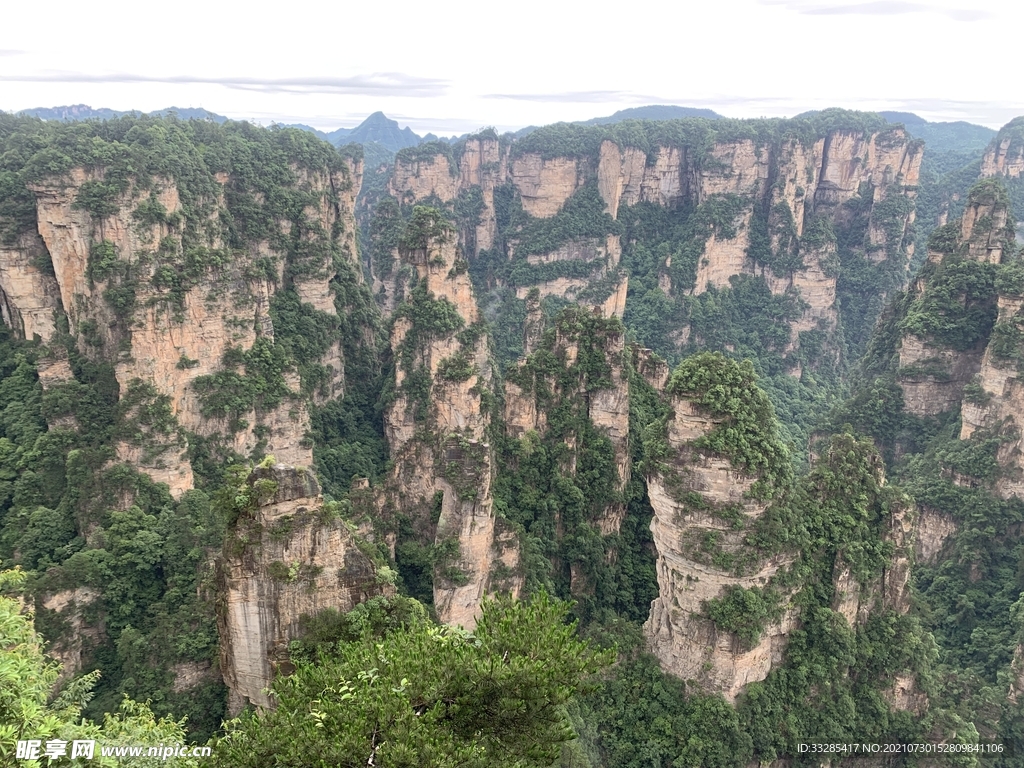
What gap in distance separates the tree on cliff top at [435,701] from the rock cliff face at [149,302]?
854 inches

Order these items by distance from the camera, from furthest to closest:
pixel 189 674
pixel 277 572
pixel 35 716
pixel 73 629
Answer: pixel 73 629
pixel 189 674
pixel 277 572
pixel 35 716

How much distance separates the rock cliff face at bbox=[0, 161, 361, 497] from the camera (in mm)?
29656

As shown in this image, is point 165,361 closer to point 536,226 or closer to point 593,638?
point 593,638

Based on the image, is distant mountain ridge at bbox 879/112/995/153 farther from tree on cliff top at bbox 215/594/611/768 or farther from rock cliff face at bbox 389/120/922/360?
tree on cliff top at bbox 215/594/611/768

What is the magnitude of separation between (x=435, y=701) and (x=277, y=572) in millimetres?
6085

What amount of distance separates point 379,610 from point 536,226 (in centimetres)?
6581

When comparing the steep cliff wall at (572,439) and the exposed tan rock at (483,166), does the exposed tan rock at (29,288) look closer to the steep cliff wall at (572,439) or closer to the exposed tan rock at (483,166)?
the steep cliff wall at (572,439)

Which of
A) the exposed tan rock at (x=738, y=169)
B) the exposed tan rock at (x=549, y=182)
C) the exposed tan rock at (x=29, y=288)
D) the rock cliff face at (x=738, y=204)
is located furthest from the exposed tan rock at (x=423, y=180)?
the exposed tan rock at (x=29, y=288)

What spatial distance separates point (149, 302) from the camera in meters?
29.7

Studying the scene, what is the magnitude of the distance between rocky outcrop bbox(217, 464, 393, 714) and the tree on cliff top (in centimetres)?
343

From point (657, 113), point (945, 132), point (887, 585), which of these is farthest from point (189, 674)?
point (945, 132)

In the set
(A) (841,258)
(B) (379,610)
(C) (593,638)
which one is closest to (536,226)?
(A) (841,258)

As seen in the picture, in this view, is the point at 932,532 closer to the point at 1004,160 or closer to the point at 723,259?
the point at 723,259

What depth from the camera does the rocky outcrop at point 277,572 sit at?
15289mm
